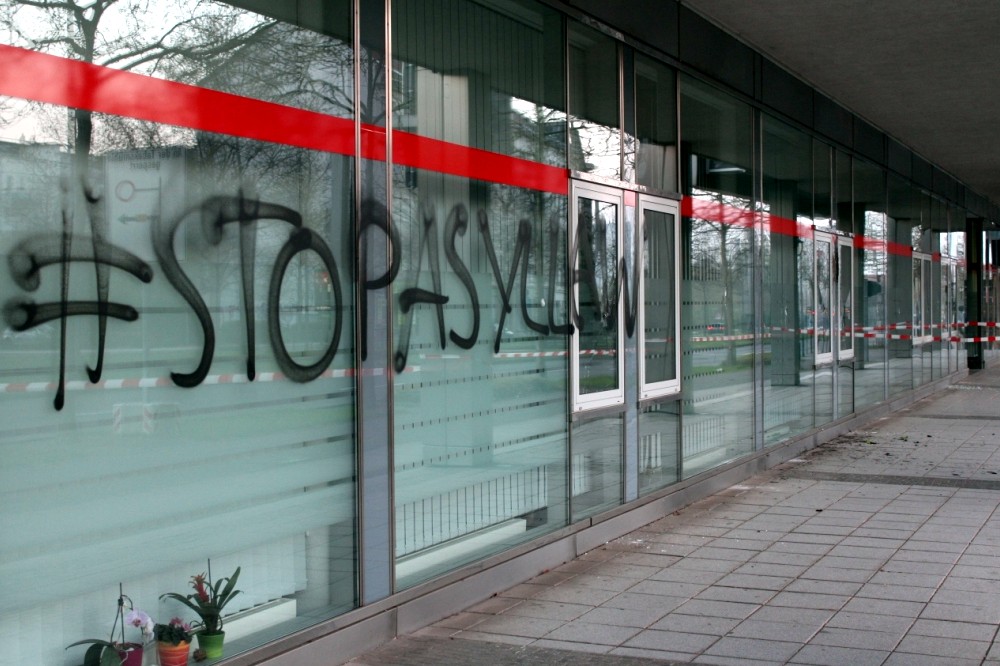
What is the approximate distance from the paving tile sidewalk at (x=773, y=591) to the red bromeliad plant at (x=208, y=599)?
881 mm

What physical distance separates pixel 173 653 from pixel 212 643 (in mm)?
209

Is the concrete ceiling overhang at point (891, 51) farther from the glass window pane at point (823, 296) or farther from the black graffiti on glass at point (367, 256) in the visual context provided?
the black graffiti on glass at point (367, 256)

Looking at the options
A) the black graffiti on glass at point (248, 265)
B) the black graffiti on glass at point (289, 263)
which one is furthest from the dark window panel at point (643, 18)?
the black graffiti on glass at point (248, 265)

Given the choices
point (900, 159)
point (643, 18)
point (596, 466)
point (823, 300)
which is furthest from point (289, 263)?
point (900, 159)

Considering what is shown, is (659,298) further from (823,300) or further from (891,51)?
(823,300)

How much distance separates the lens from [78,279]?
4027 mm

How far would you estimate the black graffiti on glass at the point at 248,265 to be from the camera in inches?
175

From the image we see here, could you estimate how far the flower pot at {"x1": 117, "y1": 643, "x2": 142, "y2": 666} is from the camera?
13.6ft

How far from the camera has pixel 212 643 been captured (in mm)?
4551

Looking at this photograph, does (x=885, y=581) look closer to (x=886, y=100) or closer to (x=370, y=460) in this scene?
(x=370, y=460)

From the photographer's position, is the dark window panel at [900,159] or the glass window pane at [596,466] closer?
the glass window pane at [596,466]

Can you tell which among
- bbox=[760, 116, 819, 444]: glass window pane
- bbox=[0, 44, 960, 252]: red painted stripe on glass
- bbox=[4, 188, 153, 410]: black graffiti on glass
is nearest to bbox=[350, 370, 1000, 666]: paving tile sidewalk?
bbox=[760, 116, 819, 444]: glass window pane

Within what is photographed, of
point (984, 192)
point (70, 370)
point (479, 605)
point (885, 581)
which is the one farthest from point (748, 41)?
point (984, 192)

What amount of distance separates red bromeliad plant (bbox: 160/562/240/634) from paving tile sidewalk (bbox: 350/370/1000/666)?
881mm
